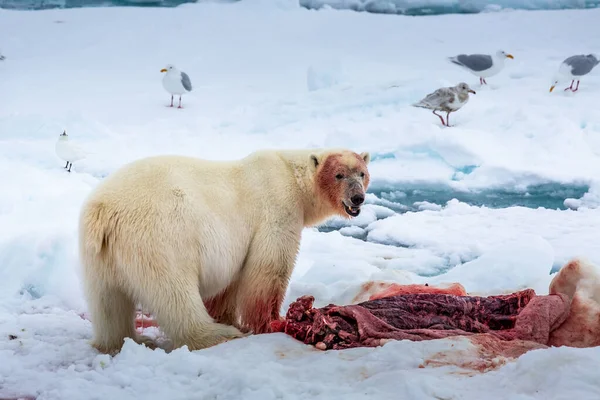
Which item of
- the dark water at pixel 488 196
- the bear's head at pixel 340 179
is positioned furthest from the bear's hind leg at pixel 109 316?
the dark water at pixel 488 196

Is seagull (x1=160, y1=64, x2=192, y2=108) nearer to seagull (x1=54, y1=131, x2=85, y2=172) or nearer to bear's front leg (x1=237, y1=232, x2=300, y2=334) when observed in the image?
seagull (x1=54, y1=131, x2=85, y2=172)

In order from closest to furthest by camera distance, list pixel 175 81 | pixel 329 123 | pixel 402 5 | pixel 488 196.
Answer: pixel 488 196
pixel 175 81
pixel 329 123
pixel 402 5

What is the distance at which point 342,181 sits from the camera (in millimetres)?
4039

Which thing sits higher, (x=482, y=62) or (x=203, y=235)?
(x=482, y=62)

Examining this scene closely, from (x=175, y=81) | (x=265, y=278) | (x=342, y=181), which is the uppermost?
(x=175, y=81)

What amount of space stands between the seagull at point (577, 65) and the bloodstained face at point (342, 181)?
418 cm

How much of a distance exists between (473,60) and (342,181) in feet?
13.4

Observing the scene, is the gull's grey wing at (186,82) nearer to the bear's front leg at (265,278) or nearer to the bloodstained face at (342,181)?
the bloodstained face at (342,181)

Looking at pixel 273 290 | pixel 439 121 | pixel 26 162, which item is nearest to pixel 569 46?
pixel 439 121

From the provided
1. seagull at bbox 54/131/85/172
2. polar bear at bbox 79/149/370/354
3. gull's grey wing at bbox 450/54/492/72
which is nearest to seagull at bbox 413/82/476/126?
gull's grey wing at bbox 450/54/492/72

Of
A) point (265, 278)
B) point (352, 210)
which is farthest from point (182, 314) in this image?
point (352, 210)

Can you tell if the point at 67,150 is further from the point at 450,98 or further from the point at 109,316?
the point at 450,98

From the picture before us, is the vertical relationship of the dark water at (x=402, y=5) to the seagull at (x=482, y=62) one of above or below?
above

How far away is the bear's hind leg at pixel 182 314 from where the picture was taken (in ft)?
11.3
